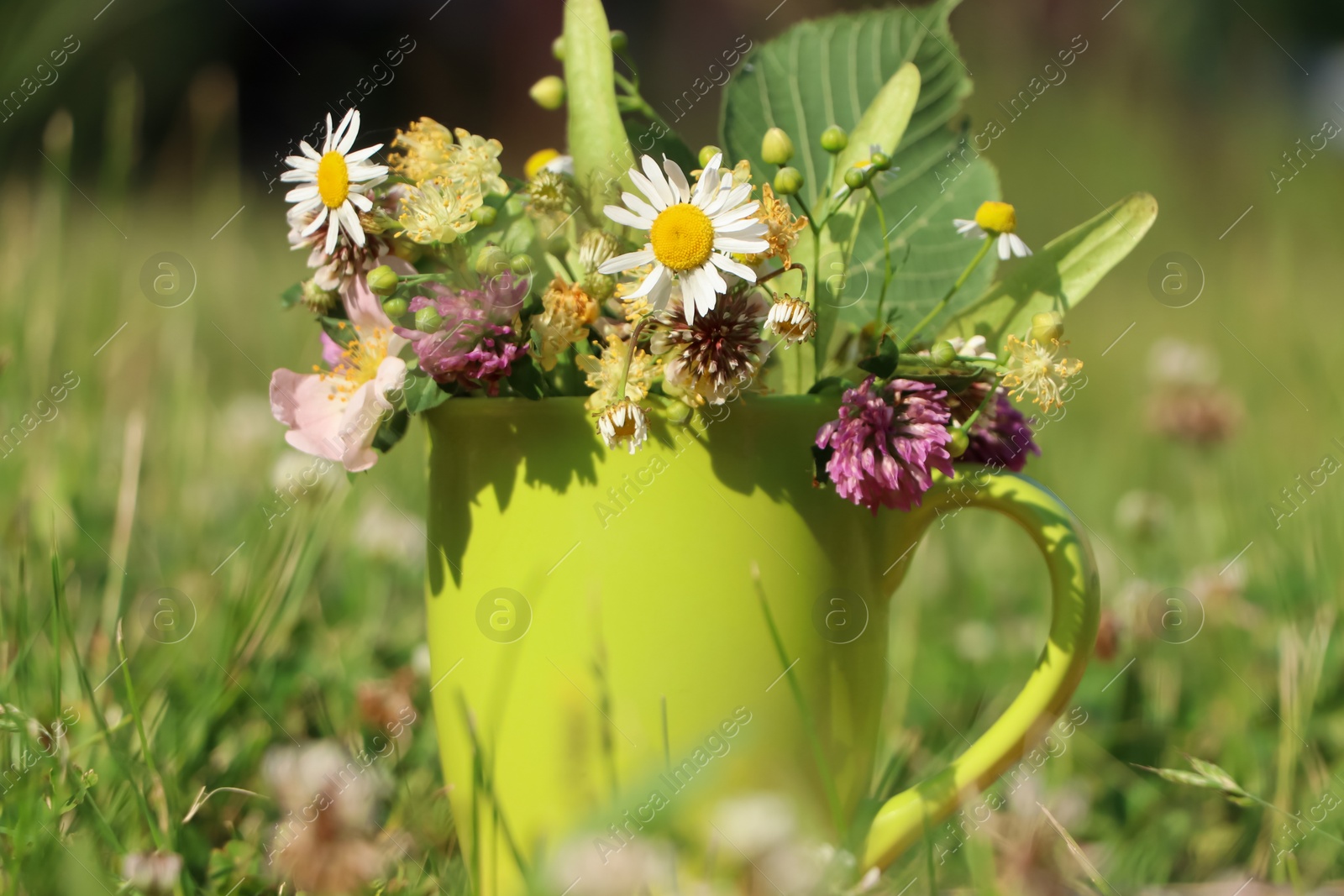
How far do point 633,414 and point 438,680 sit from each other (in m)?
0.19

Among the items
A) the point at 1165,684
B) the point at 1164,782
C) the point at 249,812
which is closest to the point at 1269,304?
the point at 1165,684

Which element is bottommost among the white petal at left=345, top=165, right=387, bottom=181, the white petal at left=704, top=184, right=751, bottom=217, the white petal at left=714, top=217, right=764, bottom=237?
the white petal at left=714, top=217, right=764, bottom=237

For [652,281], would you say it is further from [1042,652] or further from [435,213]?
[1042,652]

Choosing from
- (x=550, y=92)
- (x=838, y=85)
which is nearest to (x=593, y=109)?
(x=550, y=92)

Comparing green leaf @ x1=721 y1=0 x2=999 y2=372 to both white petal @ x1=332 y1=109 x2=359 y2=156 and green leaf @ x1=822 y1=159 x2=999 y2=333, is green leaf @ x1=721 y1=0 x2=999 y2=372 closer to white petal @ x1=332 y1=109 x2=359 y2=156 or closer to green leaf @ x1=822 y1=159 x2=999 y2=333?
green leaf @ x1=822 y1=159 x2=999 y2=333

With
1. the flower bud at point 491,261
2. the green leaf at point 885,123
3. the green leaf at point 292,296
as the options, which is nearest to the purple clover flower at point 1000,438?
the green leaf at point 885,123

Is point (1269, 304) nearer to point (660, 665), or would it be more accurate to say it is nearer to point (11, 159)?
point (660, 665)

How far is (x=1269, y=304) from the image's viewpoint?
1337 millimetres

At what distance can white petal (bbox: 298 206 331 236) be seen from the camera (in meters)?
0.43

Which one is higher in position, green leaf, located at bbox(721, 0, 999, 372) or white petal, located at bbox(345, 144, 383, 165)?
white petal, located at bbox(345, 144, 383, 165)

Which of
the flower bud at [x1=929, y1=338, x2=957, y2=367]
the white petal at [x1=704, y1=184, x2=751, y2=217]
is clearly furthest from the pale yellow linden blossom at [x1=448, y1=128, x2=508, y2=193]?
the flower bud at [x1=929, y1=338, x2=957, y2=367]

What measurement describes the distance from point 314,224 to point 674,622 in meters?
0.23

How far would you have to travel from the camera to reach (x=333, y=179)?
418mm

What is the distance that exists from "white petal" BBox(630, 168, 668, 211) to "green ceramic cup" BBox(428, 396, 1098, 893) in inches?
3.4
